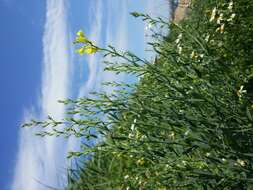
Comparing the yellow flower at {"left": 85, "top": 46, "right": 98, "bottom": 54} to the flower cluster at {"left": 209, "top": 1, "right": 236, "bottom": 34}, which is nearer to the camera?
the yellow flower at {"left": 85, "top": 46, "right": 98, "bottom": 54}

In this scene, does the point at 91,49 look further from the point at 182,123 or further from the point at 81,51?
the point at 182,123

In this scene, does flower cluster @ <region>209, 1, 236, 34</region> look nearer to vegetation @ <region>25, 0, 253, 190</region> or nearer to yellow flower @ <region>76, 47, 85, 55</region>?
vegetation @ <region>25, 0, 253, 190</region>

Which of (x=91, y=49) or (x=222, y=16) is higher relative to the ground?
(x=222, y=16)

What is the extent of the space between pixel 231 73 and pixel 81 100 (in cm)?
101

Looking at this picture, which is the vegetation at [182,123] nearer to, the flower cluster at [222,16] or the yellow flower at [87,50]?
the yellow flower at [87,50]

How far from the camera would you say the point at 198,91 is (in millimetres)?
3338

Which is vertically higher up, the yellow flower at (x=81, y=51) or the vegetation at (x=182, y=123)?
the yellow flower at (x=81, y=51)

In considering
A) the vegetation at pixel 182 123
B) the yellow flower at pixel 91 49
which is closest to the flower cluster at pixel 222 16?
the vegetation at pixel 182 123

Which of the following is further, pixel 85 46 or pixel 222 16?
pixel 222 16

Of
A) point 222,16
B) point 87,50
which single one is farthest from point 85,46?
point 222,16

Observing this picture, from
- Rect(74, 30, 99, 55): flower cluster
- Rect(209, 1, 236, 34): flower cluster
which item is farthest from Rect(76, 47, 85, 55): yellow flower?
Rect(209, 1, 236, 34): flower cluster

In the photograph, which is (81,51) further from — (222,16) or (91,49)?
(222,16)

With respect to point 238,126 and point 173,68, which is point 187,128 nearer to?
point 238,126

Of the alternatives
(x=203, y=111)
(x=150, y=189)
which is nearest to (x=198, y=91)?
(x=203, y=111)
